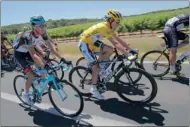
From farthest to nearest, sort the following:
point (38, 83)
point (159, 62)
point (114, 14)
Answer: point (159, 62), point (38, 83), point (114, 14)

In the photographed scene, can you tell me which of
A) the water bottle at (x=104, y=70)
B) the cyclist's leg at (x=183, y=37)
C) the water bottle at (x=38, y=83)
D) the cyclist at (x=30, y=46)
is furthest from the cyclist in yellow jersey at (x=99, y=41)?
the cyclist's leg at (x=183, y=37)

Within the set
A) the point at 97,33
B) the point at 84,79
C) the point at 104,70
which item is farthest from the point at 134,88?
the point at 97,33

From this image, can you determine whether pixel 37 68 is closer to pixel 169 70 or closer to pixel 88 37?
pixel 88 37

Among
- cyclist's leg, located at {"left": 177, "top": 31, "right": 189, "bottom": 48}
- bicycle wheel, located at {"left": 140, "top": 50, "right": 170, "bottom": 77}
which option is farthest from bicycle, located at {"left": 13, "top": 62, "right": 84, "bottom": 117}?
cyclist's leg, located at {"left": 177, "top": 31, "right": 189, "bottom": 48}

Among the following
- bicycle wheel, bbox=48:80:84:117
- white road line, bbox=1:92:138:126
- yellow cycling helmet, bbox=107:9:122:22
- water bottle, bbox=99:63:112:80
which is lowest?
white road line, bbox=1:92:138:126

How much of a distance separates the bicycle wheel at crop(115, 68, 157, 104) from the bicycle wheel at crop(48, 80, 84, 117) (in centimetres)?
109

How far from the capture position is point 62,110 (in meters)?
6.10

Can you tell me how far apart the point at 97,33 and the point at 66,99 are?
1.75 metres

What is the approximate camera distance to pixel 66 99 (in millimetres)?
6258

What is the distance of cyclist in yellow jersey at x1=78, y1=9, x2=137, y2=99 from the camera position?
19.9ft

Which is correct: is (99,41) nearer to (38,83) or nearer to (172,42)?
(38,83)

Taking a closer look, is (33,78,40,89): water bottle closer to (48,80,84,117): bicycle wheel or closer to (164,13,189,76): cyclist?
(48,80,84,117): bicycle wheel

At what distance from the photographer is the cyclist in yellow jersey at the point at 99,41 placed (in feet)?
19.9

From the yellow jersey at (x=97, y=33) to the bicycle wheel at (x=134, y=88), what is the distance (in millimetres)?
971
